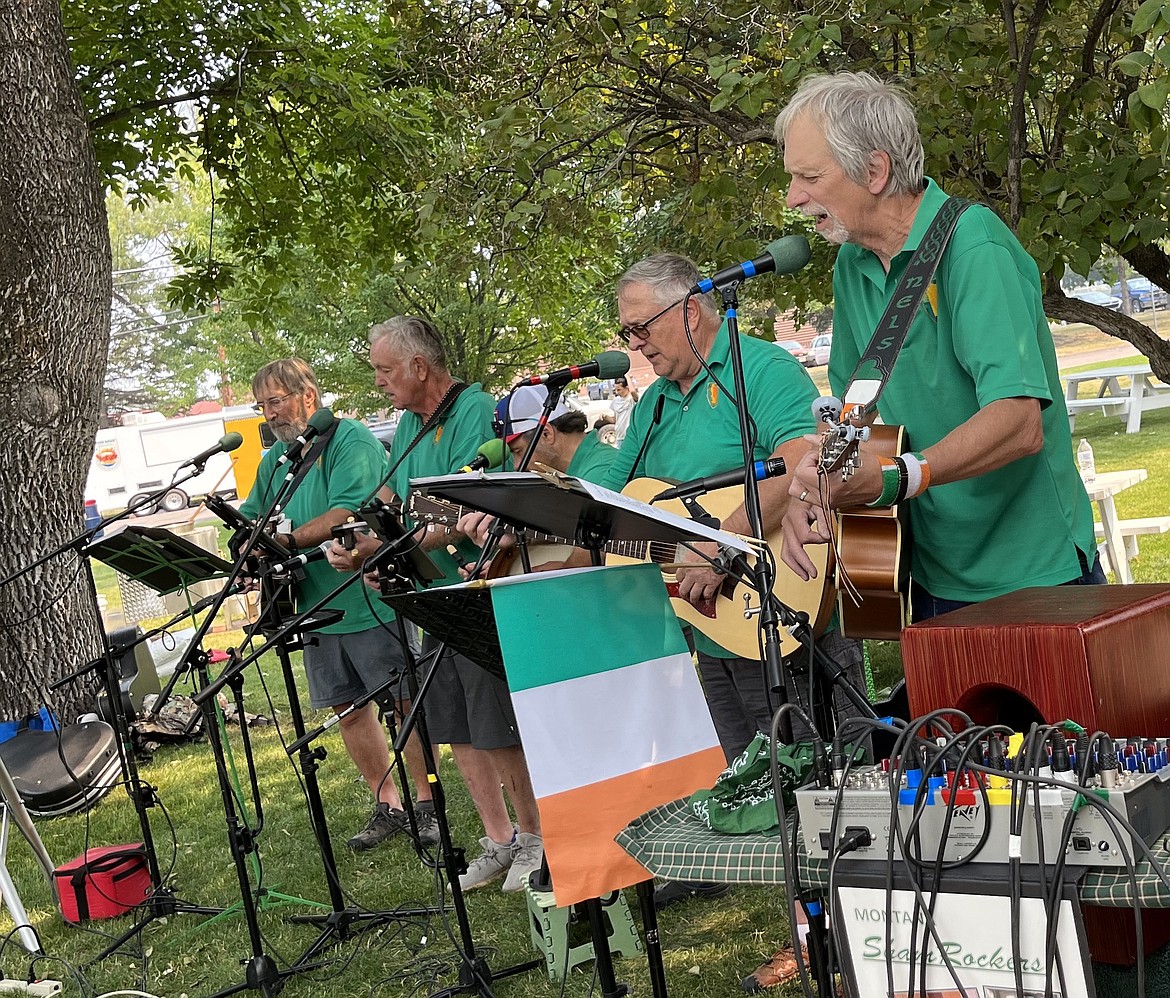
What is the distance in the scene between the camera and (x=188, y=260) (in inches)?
406

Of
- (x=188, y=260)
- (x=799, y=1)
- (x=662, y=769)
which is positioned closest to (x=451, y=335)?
(x=188, y=260)

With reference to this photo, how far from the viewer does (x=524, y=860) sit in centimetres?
469

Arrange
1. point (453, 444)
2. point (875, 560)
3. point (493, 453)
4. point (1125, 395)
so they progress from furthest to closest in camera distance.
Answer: point (1125, 395), point (453, 444), point (493, 453), point (875, 560)

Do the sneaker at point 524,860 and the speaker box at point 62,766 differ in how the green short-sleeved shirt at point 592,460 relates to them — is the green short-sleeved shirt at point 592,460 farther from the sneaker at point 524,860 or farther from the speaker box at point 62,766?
the speaker box at point 62,766

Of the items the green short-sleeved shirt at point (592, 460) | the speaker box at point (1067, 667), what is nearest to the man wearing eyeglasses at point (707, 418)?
the green short-sleeved shirt at point (592, 460)

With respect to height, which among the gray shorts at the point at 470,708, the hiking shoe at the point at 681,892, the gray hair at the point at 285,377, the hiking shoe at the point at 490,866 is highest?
the gray hair at the point at 285,377

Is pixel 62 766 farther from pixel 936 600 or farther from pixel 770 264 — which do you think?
pixel 770 264

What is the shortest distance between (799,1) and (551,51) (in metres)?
1.13

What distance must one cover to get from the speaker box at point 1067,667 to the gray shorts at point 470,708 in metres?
2.42

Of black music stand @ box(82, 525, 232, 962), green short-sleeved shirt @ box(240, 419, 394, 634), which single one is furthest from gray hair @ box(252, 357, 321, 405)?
black music stand @ box(82, 525, 232, 962)

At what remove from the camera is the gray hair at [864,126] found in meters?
2.59

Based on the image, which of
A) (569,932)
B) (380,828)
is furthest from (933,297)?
(380,828)

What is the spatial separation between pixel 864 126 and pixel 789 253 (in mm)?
353

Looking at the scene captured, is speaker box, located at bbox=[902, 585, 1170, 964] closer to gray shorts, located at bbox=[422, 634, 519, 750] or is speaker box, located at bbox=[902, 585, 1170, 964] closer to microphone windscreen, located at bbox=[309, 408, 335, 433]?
gray shorts, located at bbox=[422, 634, 519, 750]
